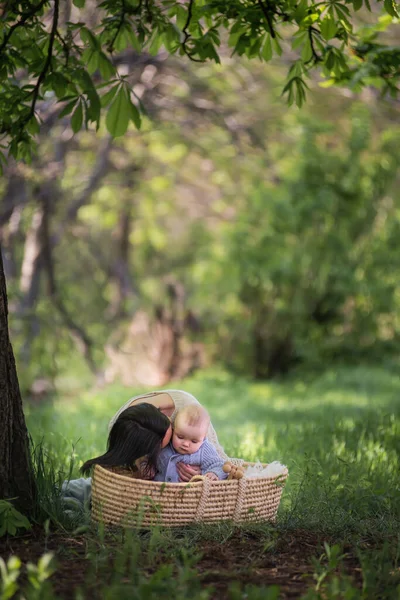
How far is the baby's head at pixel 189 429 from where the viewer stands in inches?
165

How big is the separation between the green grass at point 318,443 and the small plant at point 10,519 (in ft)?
2.03

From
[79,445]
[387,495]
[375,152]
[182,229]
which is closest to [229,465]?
[387,495]

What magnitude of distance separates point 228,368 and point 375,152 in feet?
16.0

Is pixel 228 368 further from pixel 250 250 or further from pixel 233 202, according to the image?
pixel 233 202

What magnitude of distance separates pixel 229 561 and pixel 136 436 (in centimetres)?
89

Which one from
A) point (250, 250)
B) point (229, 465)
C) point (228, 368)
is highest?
point (250, 250)

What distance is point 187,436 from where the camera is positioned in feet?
13.8

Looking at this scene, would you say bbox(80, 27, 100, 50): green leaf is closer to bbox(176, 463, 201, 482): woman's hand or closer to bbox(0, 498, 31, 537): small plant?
bbox(176, 463, 201, 482): woman's hand

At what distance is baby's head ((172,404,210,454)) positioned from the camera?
13.7 ft

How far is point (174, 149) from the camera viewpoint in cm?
1688

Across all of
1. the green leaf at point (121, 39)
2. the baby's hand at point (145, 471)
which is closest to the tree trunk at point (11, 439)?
the baby's hand at point (145, 471)

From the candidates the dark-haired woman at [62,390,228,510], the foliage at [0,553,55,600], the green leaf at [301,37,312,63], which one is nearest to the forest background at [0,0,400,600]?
the green leaf at [301,37,312,63]

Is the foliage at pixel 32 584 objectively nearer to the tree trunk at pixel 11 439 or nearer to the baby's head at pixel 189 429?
the tree trunk at pixel 11 439

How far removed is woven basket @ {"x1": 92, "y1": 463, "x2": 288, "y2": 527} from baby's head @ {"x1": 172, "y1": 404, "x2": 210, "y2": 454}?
1.11 feet
